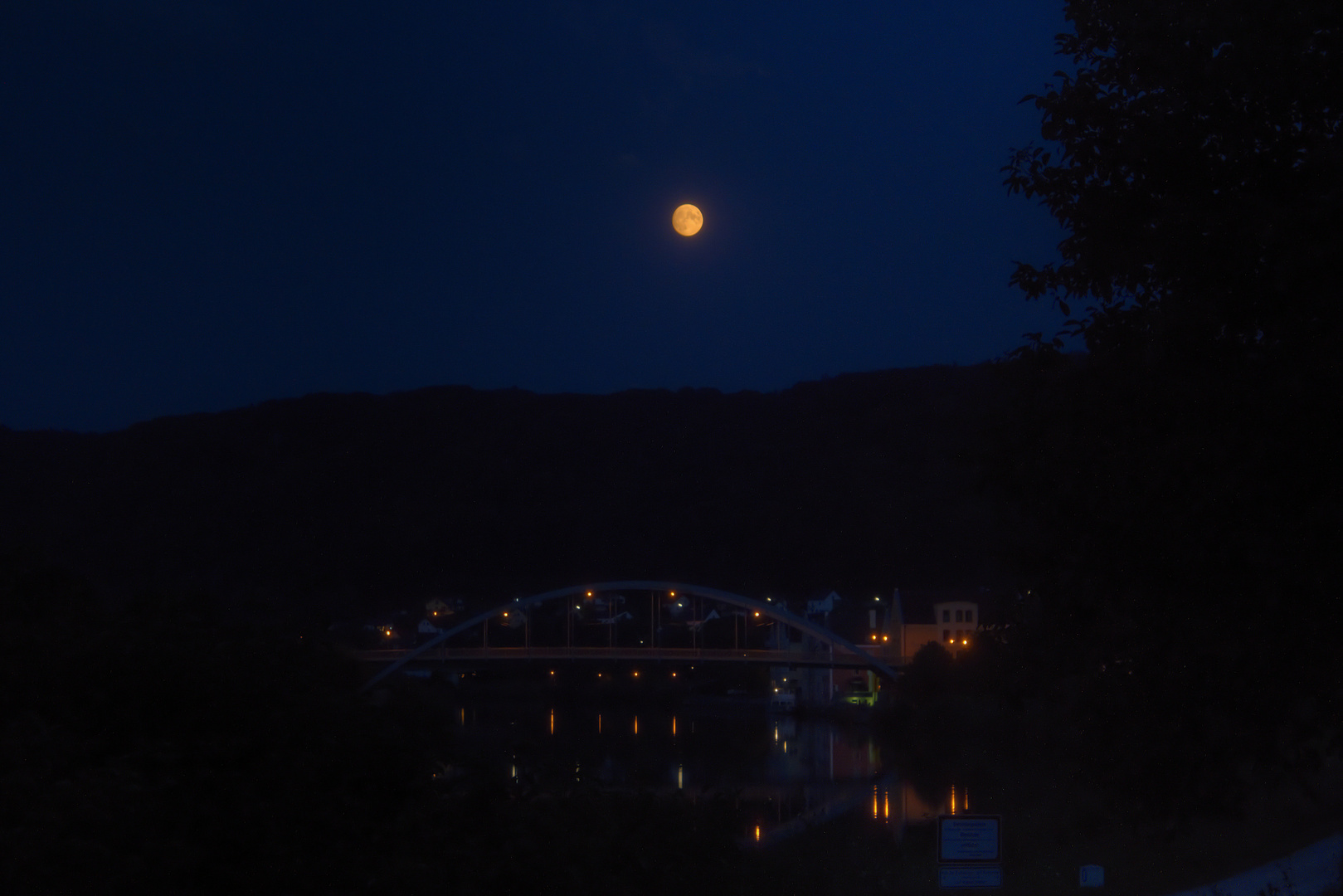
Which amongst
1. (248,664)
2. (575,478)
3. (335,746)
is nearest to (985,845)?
(335,746)

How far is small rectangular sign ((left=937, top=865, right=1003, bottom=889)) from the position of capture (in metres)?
6.58

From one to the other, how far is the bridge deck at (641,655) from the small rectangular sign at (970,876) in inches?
1349

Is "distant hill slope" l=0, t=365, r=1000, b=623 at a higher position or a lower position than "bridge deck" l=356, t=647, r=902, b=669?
higher

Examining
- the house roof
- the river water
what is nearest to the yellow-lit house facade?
the house roof

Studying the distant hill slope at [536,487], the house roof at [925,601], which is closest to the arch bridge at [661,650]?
the house roof at [925,601]

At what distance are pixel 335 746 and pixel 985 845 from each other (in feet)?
12.8

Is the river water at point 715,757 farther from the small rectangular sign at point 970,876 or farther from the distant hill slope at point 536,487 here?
the distant hill slope at point 536,487

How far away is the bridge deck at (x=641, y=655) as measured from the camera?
4173 centimetres

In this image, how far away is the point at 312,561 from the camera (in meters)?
42.6

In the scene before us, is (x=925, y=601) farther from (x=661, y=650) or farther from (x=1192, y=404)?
(x=1192, y=404)

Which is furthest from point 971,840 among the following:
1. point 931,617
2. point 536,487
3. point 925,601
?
point 536,487

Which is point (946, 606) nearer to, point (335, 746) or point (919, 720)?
point (919, 720)

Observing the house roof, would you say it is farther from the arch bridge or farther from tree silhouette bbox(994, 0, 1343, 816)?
tree silhouette bbox(994, 0, 1343, 816)

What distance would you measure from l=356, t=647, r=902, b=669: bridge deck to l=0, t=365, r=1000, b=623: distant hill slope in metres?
3.77
